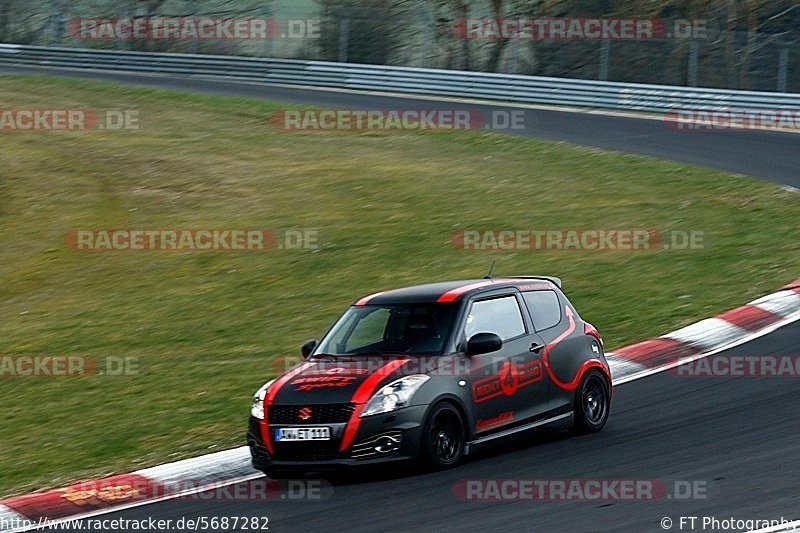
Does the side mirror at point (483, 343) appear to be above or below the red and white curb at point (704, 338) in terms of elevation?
above

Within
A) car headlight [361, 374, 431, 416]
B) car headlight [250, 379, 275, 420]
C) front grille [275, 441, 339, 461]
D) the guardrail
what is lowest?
front grille [275, 441, 339, 461]

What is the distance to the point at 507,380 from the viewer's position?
9.87m

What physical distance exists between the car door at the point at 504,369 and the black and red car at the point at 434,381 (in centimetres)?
1

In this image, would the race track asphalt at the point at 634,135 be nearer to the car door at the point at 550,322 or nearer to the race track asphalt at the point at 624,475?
the race track asphalt at the point at 624,475

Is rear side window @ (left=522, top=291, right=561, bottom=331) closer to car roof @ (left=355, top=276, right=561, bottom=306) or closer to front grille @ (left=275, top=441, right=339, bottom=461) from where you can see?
car roof @ (left=355, top=276, right=561, bottom=306)

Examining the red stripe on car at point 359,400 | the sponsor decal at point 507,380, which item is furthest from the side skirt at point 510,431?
the red stripe on car at point 359,400

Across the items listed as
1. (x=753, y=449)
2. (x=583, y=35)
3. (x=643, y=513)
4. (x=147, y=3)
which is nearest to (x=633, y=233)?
(x=753, y=449)

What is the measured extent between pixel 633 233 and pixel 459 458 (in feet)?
32.3

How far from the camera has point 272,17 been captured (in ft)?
136

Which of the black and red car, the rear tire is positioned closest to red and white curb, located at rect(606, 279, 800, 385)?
the rear tire

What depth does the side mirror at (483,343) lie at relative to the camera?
31.6ft

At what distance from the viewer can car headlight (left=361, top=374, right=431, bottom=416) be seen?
356 inches

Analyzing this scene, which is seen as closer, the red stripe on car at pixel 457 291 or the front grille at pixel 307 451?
the front grille at pixel 307 451

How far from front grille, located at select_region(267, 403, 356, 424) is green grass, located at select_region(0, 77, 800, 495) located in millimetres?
1508
